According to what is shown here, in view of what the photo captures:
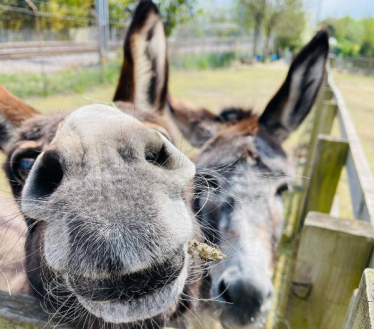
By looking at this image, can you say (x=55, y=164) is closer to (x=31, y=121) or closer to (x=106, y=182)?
(x=106, y=182)

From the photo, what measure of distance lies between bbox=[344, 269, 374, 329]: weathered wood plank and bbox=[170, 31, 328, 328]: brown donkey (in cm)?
64

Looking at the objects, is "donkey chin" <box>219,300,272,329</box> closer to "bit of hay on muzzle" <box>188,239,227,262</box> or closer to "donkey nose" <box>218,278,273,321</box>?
"donkey nose" <box>218,278,273,321</box>

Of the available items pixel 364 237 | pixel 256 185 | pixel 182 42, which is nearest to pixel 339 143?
pixel 256 185

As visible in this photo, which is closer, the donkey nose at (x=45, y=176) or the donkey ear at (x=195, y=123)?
the donkey nose at (x=45, y=176)

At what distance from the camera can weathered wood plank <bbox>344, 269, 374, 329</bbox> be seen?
2.18 ft

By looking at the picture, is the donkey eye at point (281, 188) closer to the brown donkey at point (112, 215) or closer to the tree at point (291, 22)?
the brown donkey at point (112, 215)

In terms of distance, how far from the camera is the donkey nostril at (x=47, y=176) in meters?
1.01

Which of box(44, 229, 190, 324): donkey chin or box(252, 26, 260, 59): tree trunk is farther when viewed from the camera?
box(252, 26, 260, 59): tree trunk

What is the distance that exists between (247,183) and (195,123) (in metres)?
1.35

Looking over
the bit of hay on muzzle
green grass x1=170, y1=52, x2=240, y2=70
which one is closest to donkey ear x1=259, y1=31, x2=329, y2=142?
the bit of hay on muzzle

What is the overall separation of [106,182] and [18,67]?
5.86 metres

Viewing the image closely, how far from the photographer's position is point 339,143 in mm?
2633

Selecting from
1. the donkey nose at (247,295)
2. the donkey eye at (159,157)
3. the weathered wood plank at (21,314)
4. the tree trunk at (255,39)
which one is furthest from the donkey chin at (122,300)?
the tree trunk at (255,39)

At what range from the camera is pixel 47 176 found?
3.46ft
